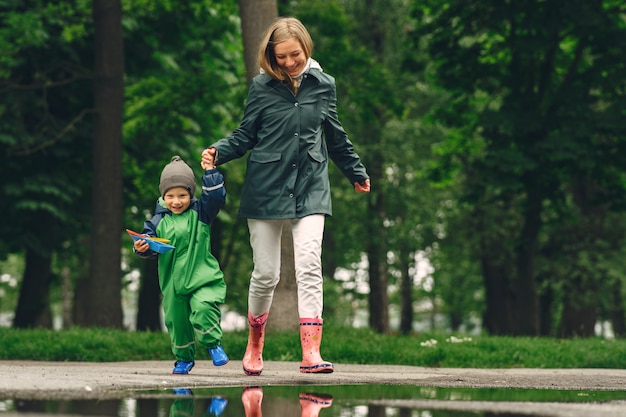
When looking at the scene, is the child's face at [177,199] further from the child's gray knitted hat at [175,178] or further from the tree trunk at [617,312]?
the tree trunk at [617,312]

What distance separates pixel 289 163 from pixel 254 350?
131 cm

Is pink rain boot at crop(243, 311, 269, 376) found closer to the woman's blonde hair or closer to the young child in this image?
the young child

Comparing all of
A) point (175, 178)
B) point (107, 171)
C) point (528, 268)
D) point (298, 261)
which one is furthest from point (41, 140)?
point (298, 261)

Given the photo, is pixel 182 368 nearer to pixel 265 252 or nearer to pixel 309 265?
pixel 265 252

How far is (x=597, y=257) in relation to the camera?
26656mm

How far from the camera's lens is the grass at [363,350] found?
31.7 ft

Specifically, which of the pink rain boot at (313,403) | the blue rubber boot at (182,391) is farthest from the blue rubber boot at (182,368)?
the pink rain boot at (313,403)

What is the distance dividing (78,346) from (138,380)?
3.96m

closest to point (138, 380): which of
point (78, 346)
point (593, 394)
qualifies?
point (593, 394)

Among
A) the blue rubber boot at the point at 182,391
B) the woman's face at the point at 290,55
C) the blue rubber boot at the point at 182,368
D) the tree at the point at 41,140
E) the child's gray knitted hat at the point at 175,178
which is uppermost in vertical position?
the tree at the point at 41,140

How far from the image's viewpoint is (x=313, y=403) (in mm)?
5074

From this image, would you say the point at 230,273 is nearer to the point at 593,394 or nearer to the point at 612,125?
the point at 612,125

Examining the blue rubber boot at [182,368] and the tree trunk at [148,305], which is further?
the tree trunk at [148,305]

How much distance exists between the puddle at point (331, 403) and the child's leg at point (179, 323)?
1288 mm
